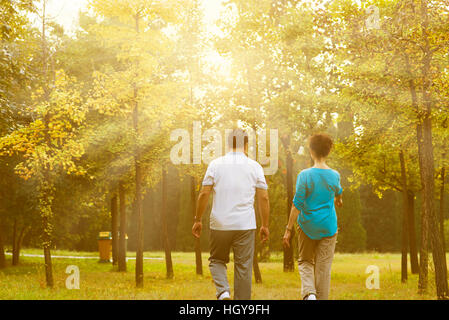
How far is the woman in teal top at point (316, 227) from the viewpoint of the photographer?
20.7 feet

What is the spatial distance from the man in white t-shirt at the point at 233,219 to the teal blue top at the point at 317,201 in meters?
0.52

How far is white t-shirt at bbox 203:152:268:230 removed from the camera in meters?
6.16

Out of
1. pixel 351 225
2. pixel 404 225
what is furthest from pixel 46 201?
pixel 351 225

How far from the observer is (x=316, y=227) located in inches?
248

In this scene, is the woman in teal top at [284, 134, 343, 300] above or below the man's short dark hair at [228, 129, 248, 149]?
below

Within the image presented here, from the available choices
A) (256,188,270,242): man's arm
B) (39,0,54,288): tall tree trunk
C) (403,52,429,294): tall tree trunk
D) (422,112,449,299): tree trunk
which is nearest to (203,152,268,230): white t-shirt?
(256,188,270,242): man's arm

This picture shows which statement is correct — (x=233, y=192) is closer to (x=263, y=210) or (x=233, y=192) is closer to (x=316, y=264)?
(x=263, y=210)

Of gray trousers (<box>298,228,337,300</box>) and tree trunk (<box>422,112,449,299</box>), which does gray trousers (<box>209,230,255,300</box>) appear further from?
tree trunk (<box>422,112,449,299</box>)

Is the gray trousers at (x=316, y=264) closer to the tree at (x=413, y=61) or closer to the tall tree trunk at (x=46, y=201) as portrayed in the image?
the tree at (x=413, y=61)

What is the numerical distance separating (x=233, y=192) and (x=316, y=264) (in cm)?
150

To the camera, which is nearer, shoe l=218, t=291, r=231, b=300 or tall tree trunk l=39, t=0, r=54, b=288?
shoe l=218, t=291, r=231, b=300

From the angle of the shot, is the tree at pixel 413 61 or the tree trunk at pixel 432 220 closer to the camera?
the tree at pixel 413 61

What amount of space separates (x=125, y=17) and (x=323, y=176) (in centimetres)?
988

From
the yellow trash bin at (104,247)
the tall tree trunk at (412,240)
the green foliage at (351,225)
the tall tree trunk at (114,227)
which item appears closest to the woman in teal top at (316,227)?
the tall tree trunk at (412,240)
